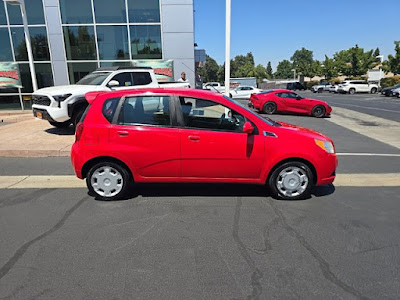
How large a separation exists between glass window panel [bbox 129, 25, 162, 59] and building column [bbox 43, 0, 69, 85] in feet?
11.9

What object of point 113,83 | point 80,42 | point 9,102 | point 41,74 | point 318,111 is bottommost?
point 318,111

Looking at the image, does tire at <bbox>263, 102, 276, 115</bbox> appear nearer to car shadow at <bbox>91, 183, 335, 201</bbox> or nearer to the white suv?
car shadow at <bbox>91, 183, 335, 201</bbox>

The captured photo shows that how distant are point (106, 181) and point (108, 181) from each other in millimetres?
29

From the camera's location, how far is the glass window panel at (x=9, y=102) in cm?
1565

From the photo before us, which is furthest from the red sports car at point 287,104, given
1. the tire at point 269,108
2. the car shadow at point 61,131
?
the car shadow at point 61,131

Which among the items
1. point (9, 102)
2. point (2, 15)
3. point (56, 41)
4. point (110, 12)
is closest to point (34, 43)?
point (56, 41)

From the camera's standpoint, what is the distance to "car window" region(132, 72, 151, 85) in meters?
9.55

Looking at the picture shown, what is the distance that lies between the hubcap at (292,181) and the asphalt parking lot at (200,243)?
0.17m

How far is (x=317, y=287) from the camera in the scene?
8.16 ft

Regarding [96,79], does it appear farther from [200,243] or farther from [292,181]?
[200,243]

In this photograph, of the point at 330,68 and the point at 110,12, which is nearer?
the point at 110,12

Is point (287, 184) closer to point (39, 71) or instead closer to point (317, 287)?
point (317, 287)

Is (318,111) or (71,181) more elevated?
(318,111)

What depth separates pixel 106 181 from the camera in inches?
169
